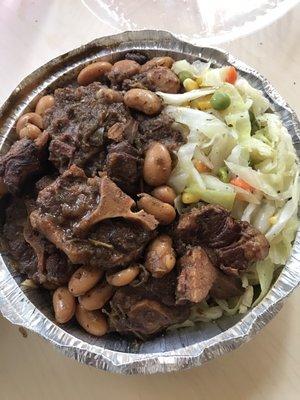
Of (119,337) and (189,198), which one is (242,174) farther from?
(119,337)

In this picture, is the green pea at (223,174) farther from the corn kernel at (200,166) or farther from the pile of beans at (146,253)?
the pile of beans at (146,253)

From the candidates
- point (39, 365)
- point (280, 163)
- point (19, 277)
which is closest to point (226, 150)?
point (280, 163)

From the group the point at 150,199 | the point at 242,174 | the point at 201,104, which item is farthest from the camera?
the point at 201,104

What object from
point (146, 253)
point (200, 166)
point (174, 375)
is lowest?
point (174, 375)

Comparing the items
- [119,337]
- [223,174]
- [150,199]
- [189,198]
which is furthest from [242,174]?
[119,337]

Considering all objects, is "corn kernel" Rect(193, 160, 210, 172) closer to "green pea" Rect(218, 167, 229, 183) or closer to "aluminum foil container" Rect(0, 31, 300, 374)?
"green pea" Rect(218, 167, 229, 183)

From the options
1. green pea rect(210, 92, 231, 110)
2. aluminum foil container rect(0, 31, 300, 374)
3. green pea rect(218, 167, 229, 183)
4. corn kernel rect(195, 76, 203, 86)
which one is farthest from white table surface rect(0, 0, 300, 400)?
corn kernel rect(195, 76, 203, 86)

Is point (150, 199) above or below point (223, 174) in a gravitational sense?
below

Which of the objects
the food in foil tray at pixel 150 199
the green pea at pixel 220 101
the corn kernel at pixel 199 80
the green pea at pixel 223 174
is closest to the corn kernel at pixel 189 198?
the food in foil tray at pixel 150 199
